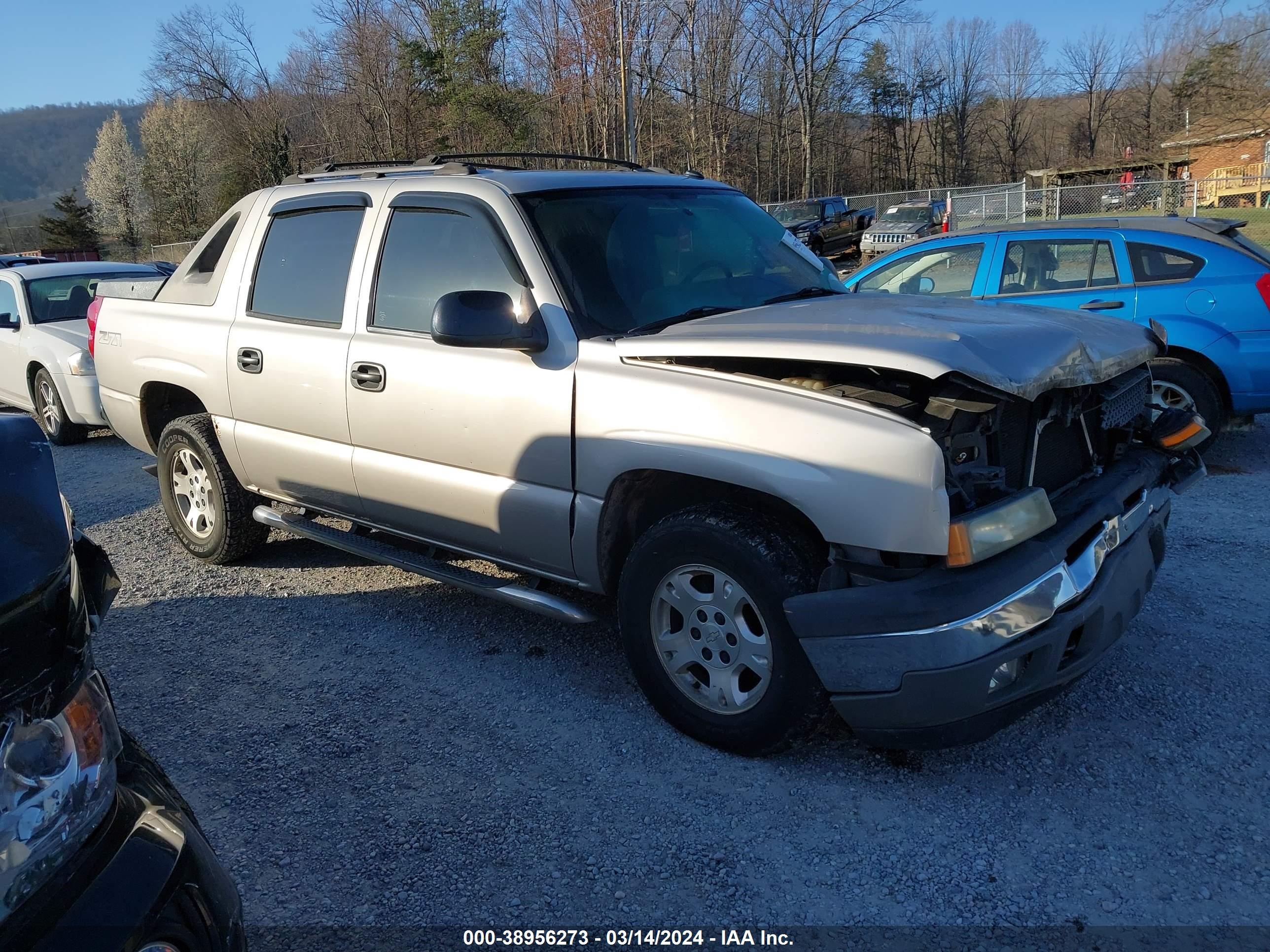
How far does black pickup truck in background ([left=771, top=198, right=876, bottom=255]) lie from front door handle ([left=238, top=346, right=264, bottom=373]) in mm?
22505

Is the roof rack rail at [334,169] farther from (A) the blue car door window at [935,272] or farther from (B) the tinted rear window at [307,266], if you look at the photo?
(A) the blue car door window at [935,272]

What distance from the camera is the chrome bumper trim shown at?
265 centimetres

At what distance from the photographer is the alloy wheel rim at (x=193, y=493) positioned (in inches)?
209

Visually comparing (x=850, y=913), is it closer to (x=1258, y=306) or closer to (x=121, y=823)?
(x=121, y=823)

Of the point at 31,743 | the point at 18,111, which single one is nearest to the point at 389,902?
the point at 31,743

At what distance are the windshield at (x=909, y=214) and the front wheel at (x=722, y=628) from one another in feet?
86.5

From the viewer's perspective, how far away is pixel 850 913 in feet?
8.37

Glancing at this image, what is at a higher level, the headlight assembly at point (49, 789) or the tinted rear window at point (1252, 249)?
the tinted rear window at point (1252, 249)

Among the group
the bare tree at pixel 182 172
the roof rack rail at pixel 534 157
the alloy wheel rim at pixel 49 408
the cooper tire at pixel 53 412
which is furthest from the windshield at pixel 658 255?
the bare tree at pixel 182 172

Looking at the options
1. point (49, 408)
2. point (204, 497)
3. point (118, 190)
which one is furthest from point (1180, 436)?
point (118, 190)

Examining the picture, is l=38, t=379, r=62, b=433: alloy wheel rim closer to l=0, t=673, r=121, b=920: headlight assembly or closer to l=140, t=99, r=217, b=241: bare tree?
l=0, t=673, r=121, b=920: headlight assembly

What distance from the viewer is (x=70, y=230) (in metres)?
56.4

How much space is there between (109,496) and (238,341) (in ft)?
11.1

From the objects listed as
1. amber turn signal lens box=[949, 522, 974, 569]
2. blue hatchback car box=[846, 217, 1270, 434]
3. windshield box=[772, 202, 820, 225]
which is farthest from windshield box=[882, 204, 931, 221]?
amber turn signal lens box=[949, 522, 974, 569]
